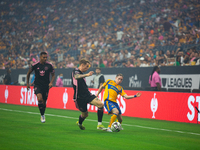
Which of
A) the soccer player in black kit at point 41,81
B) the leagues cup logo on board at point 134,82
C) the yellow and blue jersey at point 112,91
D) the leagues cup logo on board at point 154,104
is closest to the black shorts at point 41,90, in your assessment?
the soccer player in black kit at point 41,81

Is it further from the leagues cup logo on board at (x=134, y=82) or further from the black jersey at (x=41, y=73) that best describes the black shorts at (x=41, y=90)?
the leagues cup logo on board at (x=134, y=82)

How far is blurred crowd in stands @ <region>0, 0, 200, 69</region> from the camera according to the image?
69.0 feet

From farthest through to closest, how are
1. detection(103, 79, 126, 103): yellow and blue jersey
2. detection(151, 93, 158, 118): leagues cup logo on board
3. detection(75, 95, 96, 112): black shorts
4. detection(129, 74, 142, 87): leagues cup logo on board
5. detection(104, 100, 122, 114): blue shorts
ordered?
1. detection(129, 74, 142, 87): leagues cup logo on board
2. detection(151, 93, 158, 118): leagues cup logo on board
3. detection(103, 79, 126, 103): yellow and blue jersey
4. detection(104, 100, 122, 114): blue shorts
5. detection(75, 95, 96, 112): black shorts

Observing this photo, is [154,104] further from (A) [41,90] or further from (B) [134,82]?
(A) [41,90]

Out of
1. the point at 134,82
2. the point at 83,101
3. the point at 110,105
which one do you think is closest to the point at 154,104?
the point at 134,82

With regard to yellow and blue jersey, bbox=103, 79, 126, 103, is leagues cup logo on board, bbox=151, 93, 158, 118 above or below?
below

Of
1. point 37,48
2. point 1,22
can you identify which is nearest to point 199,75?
point 37,48

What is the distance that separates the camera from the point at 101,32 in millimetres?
29484

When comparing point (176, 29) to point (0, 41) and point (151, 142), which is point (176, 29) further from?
point (0, 41)

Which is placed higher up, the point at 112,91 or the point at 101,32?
the point at 101,32

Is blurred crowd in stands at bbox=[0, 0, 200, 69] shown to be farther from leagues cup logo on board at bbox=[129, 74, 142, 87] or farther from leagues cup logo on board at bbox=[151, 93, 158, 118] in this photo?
leagues cup logo on board at bbox=[151, 93, 158, 118]

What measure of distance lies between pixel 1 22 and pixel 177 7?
24658 mm

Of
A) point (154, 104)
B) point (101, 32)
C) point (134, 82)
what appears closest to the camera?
point (154, 104)

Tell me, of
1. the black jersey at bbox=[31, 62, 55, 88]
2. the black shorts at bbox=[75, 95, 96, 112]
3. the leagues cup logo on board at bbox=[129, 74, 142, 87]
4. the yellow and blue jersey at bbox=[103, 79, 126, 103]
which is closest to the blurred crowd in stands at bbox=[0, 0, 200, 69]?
the leagues cup logo on board at bbox=[129, 74, 142, 87]
